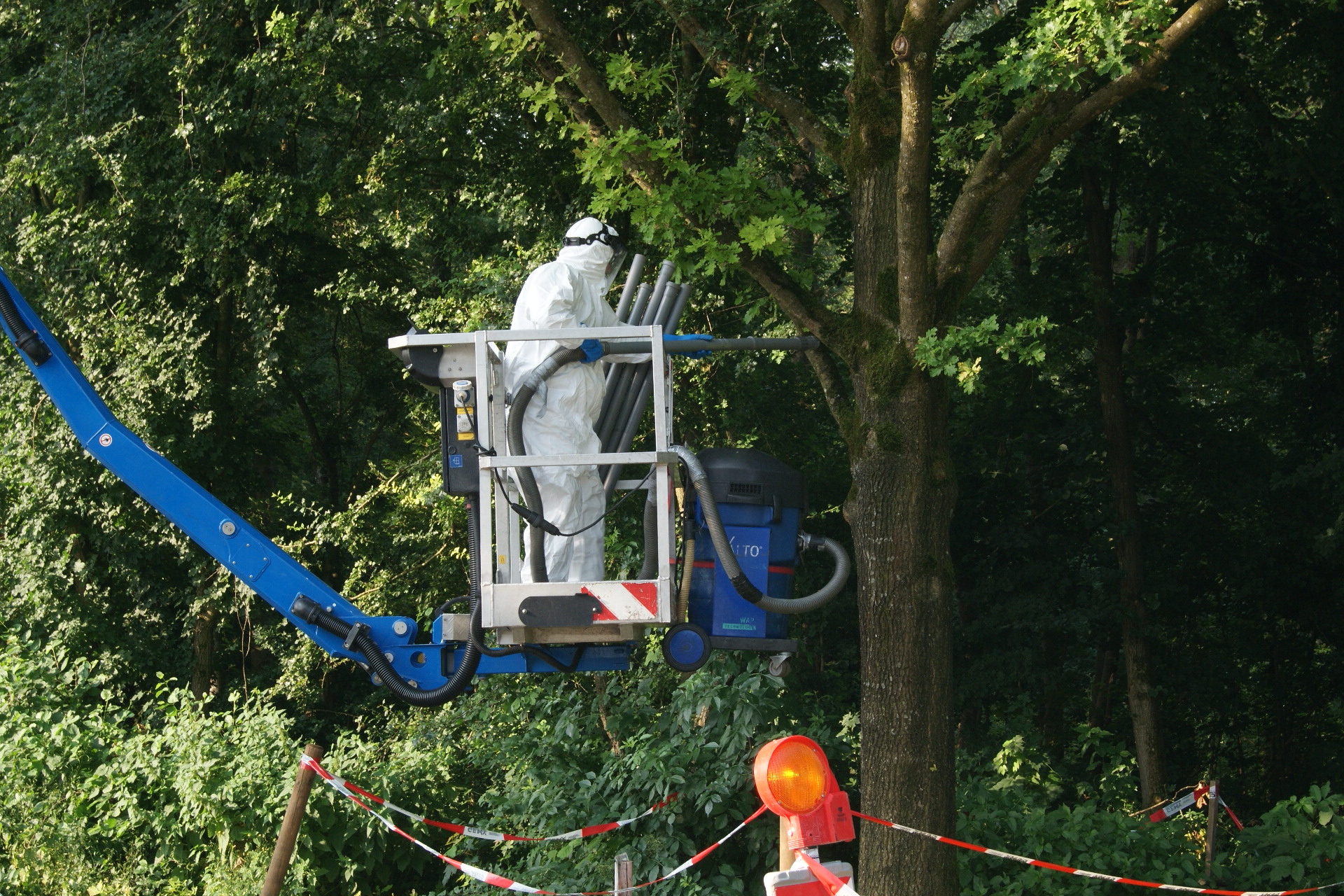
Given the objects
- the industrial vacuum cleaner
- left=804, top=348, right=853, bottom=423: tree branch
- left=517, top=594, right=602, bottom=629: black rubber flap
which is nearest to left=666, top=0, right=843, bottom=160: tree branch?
left=804, top=348, right=853, bottom=423: tree branch

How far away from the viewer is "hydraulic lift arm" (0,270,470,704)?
5.51m

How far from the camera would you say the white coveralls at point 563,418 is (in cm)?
502

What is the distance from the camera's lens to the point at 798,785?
8.60 ft

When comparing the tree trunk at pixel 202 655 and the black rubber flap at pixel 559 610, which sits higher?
the tree trunk at pixel 202 655

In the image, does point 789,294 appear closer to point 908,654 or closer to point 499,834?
point 908,654

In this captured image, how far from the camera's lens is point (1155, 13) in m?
4.76

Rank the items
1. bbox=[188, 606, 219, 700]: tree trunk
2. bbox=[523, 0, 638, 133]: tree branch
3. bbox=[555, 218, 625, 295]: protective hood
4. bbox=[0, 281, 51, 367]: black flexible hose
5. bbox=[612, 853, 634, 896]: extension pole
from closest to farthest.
Answer: 1. bbox=[612, 853, 634, 896]: extension pole
2. bbox=[555, 218, 625, 295]: protective hood
3. bbox=[0, 281, 51, 367]: black flexible hose
4. bbox=[523, 0, 638, 133]: tree branch
5. bbox=[188, 606, 219, 700]: tree trunk

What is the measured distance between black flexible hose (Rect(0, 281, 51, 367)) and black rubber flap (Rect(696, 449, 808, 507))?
10.3ft

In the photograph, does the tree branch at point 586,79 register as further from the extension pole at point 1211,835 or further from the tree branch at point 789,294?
the extension pole at point 1211,835

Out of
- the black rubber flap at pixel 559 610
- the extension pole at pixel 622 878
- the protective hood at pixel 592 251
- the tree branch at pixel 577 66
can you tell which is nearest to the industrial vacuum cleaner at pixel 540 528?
the black rubber flap at pixel 559 610

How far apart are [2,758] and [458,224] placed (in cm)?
584

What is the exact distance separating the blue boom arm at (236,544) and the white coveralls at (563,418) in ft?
1.86

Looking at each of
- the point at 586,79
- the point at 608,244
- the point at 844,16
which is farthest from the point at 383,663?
the point at 844,16

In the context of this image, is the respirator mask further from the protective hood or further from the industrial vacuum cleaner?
the industrial vacuum cleaner
